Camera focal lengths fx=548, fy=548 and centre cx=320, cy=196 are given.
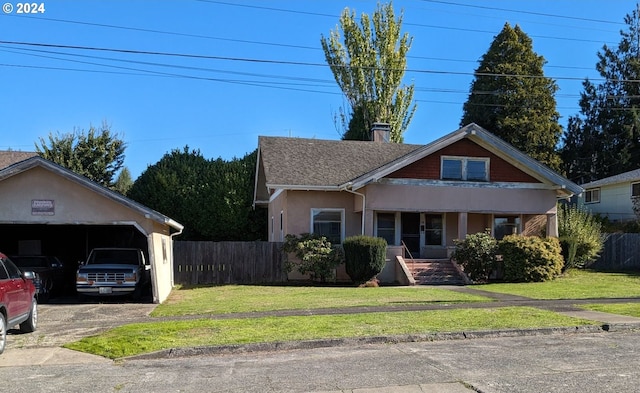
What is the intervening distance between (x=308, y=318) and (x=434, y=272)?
10.6 metres

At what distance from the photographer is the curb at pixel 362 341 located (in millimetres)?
8594

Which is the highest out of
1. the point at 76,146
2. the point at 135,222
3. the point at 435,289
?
the point at 76,146

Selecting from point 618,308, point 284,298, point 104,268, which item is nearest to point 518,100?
point 618,308

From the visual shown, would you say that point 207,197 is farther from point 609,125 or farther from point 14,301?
point 609,125

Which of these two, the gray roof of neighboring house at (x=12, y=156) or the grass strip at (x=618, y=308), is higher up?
the gray roof of neighboring house at (x=12, y=156)

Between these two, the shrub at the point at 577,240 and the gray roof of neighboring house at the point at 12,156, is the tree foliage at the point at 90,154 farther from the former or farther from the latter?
the shrub at the point at 577,240

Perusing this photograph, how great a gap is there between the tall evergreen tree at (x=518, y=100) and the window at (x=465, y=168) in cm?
1999

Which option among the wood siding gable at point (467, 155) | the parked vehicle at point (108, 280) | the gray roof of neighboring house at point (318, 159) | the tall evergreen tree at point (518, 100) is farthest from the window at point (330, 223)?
the tall evergreen tree at point (518, 100)

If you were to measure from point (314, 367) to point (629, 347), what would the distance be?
523 cm

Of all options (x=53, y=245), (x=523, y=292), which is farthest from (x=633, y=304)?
(x=53, y=245)

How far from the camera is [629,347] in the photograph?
8.86 m

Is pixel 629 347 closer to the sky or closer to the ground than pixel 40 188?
closer to the ground

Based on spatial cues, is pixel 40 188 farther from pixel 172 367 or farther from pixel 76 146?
pixel 76 146

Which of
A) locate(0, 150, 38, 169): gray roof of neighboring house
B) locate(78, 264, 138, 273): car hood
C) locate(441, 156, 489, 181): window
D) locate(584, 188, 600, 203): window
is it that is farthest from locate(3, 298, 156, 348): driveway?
locate(584, 188, 600, 203): window
